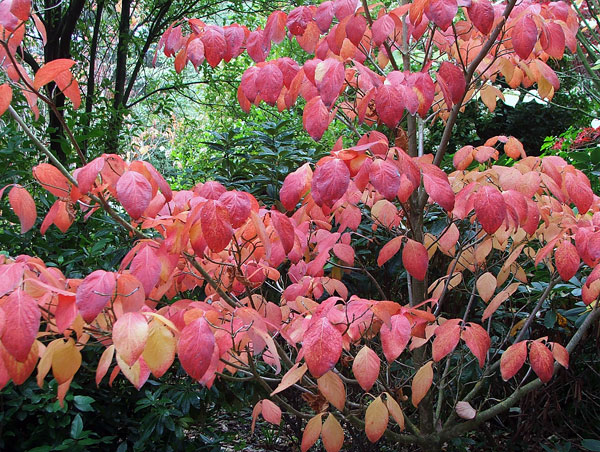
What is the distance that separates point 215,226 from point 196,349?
235mm

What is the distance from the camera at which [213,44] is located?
4.96 ft

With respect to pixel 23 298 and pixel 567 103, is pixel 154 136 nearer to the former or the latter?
pixel 567 103

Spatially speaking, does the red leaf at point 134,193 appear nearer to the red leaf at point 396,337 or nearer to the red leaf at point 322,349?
the red leaf at point 322,349

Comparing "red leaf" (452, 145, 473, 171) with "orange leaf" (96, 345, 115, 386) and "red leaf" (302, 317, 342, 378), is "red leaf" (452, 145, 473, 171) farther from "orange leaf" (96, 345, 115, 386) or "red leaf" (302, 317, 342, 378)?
"orange leaf" (96, 345, 115, 386)

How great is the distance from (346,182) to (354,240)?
1.54m

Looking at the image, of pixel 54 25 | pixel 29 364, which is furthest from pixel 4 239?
pixel 54 25

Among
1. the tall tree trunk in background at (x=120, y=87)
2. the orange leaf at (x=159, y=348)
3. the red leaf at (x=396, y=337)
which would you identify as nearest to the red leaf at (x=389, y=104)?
the red leaf at (x=396, y=337)

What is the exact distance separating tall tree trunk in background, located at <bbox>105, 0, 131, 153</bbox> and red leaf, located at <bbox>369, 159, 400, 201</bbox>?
3.36 m

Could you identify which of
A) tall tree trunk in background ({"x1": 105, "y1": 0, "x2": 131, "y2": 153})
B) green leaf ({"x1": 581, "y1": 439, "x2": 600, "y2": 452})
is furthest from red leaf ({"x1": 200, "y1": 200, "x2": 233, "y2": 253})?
tall tree trunk in background ({"x1": 105, "y1": 0, "x2": 131, "y2": 153})

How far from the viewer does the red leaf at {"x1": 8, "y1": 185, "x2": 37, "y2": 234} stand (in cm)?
120

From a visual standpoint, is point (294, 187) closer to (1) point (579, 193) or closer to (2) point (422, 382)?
(2) point (422, 382)

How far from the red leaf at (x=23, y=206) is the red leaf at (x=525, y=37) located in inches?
46.6

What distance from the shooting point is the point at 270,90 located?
148 centimetres

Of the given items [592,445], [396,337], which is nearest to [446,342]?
[396,337]
